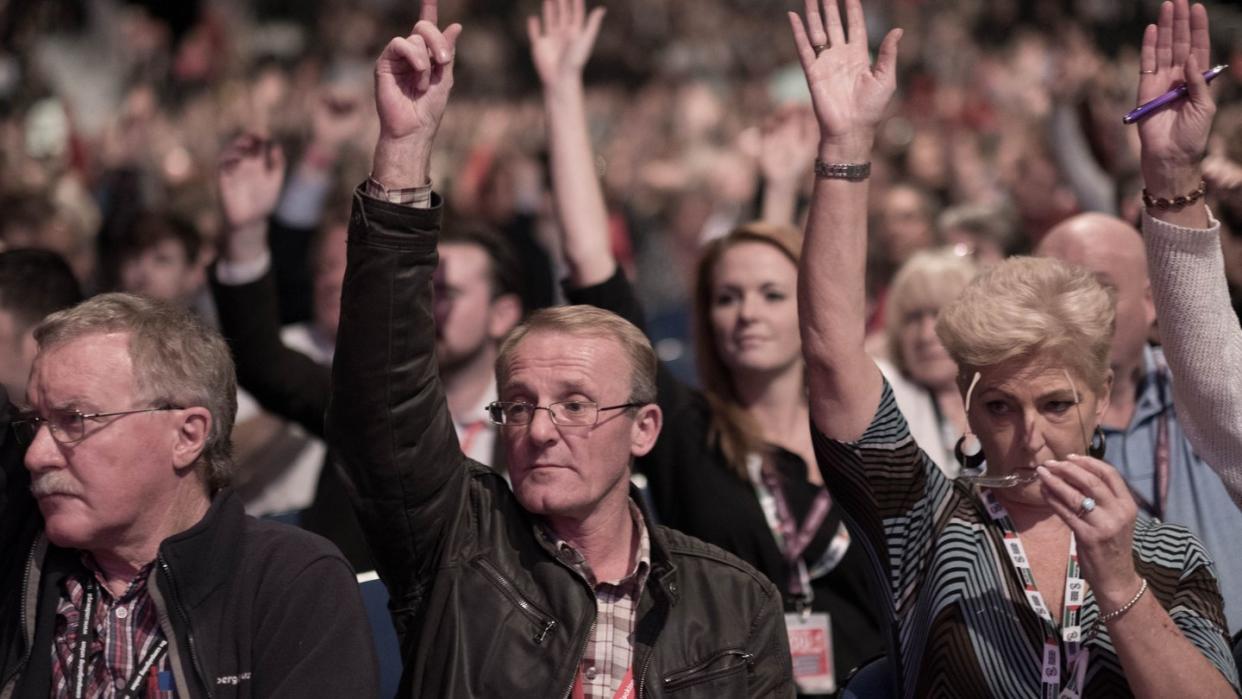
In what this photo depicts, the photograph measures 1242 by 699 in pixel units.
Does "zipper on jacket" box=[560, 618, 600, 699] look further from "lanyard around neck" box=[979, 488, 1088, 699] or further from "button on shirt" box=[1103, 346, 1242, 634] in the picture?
"button on shirt" box=[1103, 346, 1242, 634]

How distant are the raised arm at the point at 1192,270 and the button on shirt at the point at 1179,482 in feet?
1.46

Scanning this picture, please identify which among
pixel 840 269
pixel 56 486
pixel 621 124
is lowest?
pixel 56 486

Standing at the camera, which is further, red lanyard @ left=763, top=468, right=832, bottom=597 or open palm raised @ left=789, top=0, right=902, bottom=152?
red lanyard @ left=763, top=468, right=832, bottom=597

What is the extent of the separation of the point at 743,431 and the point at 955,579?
1.43m

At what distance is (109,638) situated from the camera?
2615 mm

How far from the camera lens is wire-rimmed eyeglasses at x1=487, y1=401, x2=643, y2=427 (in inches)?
111

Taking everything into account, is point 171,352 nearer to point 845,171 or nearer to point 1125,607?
point 845,171

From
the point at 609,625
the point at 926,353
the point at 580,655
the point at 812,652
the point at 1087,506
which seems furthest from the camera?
the point at 926,353

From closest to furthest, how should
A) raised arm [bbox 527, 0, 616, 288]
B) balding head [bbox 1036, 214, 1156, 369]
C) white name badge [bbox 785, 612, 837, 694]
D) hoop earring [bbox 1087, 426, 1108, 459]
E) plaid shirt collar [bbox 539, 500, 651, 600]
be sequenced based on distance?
plaid shirt collar [bbox 539, 500, 651, 600], hoop earring [bbox 1087, 426, 1108, 459], balding head [bbox 1036, 214, 1156, 369], white name badge [bbox 785, 612, 837, 694], raised arm [bbox 527, 0, 616, 288]

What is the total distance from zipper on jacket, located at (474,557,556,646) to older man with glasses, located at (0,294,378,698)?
0.75ft

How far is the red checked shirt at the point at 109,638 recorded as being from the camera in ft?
8.48

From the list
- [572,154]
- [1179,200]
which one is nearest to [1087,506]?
[1179,200]

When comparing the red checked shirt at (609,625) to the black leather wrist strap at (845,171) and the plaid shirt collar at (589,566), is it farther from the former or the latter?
the black leather wrist strap at (845,171)

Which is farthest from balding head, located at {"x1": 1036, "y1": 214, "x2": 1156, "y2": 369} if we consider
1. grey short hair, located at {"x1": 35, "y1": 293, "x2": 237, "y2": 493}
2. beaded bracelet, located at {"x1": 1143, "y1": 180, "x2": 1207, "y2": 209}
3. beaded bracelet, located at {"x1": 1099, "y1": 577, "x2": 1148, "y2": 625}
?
grey short hair, located at {"x1": 35, "y1": 293, "x2": 237, "y2": 493}
